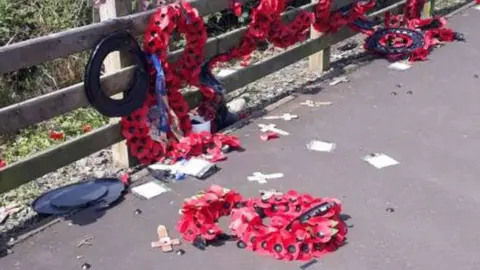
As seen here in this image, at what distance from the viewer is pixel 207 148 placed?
5.36 metres

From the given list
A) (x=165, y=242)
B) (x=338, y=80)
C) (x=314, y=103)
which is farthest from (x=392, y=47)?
(x=165, y=242)

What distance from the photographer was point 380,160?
5227mm

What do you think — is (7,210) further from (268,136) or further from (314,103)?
(314,103)

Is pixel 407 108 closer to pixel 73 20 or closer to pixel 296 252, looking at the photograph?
pixel 296 252

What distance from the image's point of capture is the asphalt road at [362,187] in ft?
13.1

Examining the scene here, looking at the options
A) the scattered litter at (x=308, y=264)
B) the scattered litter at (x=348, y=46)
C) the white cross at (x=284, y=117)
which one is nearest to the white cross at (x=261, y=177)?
the scattered litter at (x=308, y=264)

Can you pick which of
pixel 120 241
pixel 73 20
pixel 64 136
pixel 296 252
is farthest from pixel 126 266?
pixel 73 20

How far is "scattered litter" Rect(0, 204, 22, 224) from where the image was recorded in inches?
183

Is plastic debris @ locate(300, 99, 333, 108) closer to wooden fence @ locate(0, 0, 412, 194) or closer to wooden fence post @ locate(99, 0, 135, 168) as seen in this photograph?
wooden fence @ locate(0, 0, 412, 194)

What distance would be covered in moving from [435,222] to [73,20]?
493 cm

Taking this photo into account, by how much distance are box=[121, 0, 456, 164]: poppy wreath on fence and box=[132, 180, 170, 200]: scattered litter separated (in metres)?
0.37

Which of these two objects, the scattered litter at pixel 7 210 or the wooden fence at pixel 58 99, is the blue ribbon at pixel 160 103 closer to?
the wooden fence at pixel 58 99

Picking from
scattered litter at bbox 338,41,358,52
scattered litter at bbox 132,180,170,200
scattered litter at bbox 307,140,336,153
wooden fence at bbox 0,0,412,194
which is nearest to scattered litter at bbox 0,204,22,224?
wooden fence at bbox 0,0,412,194

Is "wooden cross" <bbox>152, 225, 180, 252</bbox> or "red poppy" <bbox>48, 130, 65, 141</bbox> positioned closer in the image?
"wooden cross" <bbox>152, 225, 180, 252</bbox>
